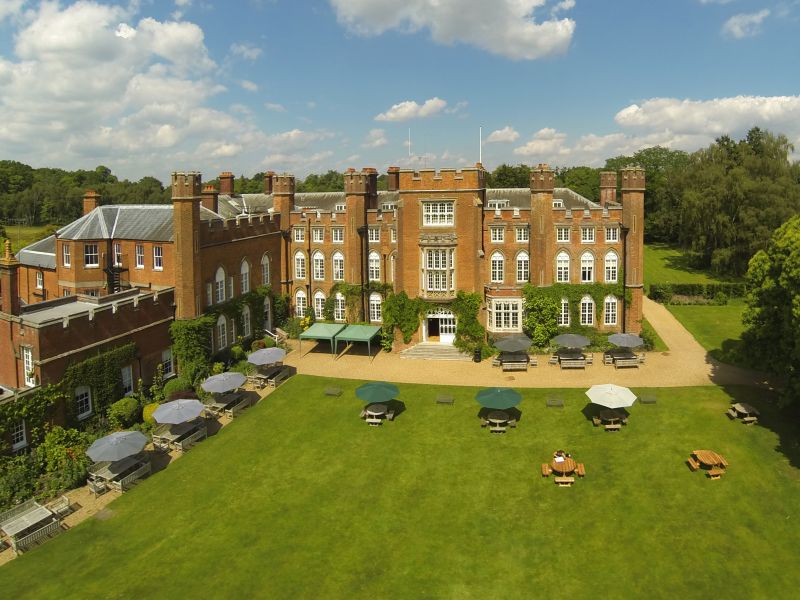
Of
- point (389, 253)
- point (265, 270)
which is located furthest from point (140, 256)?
point (389, 253)

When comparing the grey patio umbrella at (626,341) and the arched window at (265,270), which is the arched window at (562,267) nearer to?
the grey patio umbrella at (626,341)

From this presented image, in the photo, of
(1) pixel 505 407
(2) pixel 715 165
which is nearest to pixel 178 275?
(1) pixel 505 407

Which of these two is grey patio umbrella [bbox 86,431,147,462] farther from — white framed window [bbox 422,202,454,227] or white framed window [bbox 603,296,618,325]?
white framed window [bbox 603,296,618,325]

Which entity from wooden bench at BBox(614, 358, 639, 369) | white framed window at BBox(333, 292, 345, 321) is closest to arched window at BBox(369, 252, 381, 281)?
white framed window at BBox(333, 292, 345, 321)

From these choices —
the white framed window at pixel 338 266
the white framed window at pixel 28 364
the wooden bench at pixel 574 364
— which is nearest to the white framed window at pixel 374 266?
the white framed window at pixel 338 266

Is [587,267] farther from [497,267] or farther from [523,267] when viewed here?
[497,267]

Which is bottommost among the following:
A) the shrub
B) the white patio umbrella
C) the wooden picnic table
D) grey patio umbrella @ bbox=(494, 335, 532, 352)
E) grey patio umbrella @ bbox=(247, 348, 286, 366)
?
the wooden picnic table
